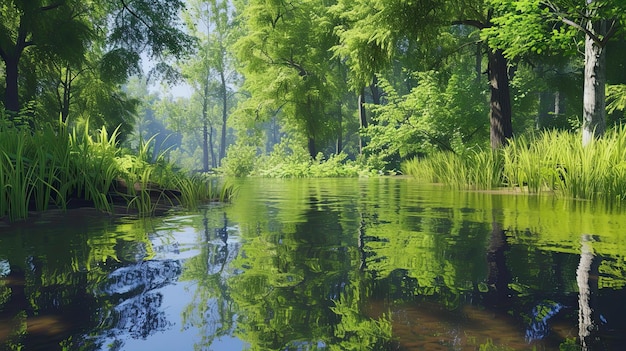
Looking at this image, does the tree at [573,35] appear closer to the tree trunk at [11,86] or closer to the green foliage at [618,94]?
the green foliage at [618,94]

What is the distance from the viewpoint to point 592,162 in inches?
347

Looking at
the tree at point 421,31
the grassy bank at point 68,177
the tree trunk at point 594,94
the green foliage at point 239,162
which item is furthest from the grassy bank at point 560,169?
the green foliage at point 239,162

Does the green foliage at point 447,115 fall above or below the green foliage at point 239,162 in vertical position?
above

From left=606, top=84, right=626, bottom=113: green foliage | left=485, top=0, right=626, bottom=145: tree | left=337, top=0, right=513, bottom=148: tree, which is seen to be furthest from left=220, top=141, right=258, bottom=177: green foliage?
left=485, top=0, right=626, bottom=145: tree

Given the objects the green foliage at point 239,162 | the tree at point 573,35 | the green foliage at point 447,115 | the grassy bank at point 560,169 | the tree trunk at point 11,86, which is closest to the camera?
the grassy bank at point 560,169

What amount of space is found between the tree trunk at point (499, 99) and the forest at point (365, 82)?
0.04 metres

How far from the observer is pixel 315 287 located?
3.01 metres

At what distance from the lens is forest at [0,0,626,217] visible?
28.9ft

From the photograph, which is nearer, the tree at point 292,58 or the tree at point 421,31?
the tree at point 421,31

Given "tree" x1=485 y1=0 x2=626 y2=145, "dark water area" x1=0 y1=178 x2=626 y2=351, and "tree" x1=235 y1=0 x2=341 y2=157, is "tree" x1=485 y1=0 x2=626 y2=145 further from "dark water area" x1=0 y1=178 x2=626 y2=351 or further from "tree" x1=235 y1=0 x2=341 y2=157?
"tree" x1=235 y1=0 x2=341 y2=157

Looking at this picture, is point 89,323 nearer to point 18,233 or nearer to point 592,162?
point 18,233

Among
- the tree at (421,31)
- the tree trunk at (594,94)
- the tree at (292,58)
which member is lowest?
the tree trunk at (594,94)

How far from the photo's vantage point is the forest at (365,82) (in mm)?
8820

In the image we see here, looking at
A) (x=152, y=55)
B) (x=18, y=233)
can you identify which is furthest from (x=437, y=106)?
(x=18, y=233)
